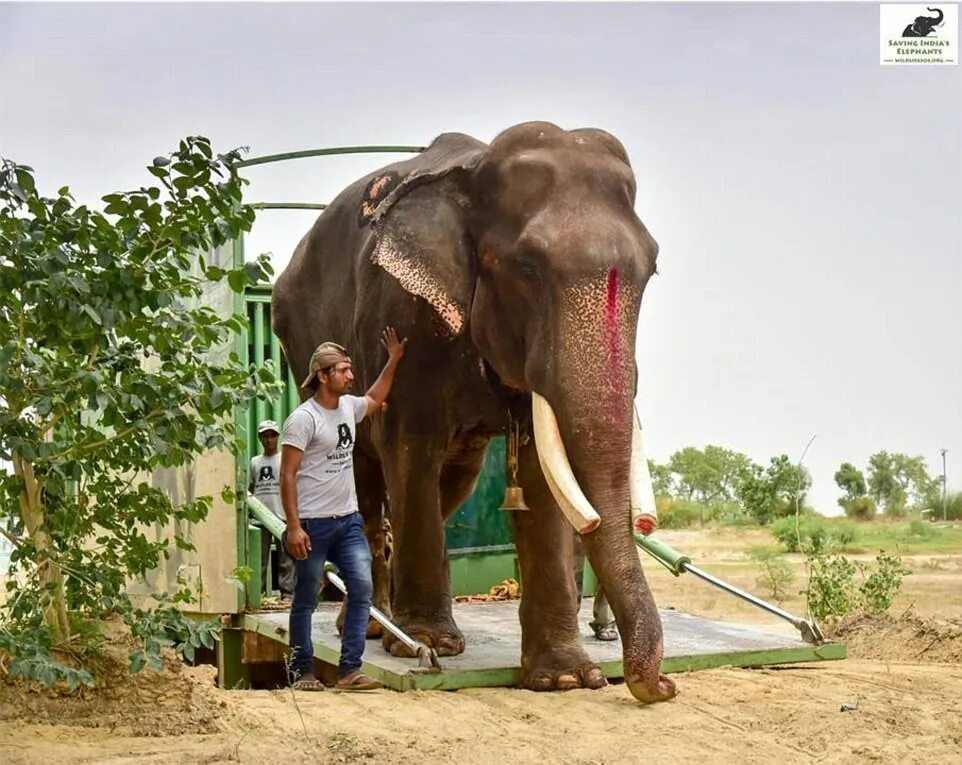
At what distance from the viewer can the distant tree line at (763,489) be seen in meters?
19.2

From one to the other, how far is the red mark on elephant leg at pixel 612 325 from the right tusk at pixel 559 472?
12.5 inches

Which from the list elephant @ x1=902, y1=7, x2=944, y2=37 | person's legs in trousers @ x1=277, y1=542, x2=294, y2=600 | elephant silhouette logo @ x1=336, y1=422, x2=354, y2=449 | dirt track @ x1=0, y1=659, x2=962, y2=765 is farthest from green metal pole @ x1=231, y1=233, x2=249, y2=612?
elephant @ x1=902, y1=7, x2=944, y2=37

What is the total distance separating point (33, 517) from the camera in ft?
16.0

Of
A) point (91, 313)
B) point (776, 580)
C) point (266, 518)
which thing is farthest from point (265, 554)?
point (776, 580)

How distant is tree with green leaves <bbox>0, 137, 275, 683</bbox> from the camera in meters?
4.56

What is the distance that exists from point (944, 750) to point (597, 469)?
1588mm

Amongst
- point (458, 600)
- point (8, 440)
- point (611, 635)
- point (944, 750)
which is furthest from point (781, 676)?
point (8, 440)

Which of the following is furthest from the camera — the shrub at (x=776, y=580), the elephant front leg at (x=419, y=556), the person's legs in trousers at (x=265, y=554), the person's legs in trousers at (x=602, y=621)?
the shrub at (x=776, y=580)

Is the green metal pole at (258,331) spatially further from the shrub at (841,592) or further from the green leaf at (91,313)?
the green leaf at (91,313)

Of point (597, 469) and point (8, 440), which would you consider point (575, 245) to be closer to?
point (597, 469)

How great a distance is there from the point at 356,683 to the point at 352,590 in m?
0.39

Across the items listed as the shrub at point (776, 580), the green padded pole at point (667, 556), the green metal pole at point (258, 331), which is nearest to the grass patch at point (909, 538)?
the shrub at point (776, 580)

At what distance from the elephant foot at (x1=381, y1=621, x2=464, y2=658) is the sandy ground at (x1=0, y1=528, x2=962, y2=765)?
63cm

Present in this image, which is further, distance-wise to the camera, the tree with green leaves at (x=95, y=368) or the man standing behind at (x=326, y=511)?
the man standing behind at (x=326, y=511)
